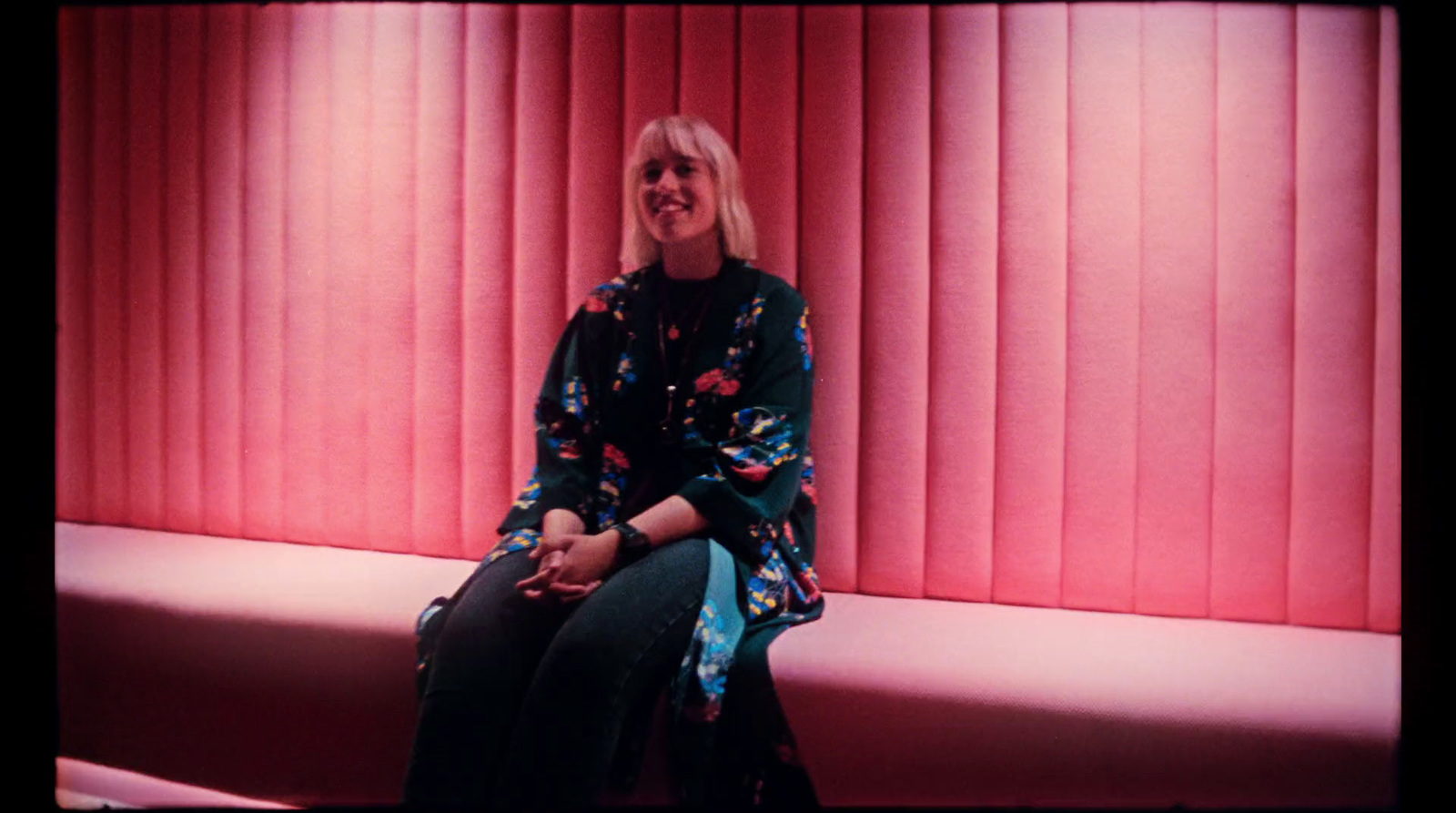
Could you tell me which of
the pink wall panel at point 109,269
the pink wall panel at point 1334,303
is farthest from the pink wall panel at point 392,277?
the pink wall panel at point 1334,303

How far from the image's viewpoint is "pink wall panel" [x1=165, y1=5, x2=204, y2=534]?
1942 mm

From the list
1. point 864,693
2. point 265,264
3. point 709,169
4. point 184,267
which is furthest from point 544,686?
point 184,267

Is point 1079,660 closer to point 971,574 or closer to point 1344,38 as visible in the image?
point 971,574

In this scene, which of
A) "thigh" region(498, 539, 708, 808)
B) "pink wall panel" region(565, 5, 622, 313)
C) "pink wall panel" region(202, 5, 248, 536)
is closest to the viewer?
"thigh" region(498, 539, 708, 808)

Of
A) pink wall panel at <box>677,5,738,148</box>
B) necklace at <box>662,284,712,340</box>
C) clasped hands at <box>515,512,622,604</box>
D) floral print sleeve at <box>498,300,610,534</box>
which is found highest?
pink wall panel at <box>677,5,738,148</box>

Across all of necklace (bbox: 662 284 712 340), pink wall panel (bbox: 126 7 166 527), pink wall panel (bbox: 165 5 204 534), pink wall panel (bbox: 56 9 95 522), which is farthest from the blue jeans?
pink wall panel (bbox: 56 9 95 522)

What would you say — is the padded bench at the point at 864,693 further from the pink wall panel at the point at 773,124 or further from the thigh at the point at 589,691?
the pink wall panel at the point at 773,124

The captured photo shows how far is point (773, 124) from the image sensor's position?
161 centimetres

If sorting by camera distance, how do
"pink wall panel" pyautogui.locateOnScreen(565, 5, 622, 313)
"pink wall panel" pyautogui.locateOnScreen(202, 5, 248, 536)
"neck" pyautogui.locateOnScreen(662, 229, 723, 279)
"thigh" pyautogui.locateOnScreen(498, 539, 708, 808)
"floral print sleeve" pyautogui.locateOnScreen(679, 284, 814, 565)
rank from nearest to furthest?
"thigh" pyautogui.locateOnScreen(498, 539, 708, 808) → "floral print sleeve" pyautogui.locateOnScreen(679, 284, 814, 565) → "neck" pyautogui.locateOnScreen(662, 229, 723, 279) → "pink wall panel" pyautogui.locateOnScreen(565, 5, 622, 313) → "pink wall panel" pyautogui.locateOnScreen(202, 5, 248, 536)

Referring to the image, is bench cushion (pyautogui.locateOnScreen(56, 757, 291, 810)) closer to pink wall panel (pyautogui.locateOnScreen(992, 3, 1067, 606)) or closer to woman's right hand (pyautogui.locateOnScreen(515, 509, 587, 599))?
woman's right hand (pyautogui.locateOnScreen(515, 509, 587, 599))

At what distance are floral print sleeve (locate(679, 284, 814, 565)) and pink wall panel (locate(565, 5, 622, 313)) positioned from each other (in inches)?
17.7

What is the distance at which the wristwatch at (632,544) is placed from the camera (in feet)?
3.99

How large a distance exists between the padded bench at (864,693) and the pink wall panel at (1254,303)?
5.5 inches

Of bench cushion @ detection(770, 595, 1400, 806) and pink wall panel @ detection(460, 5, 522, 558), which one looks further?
pink wall panel @ detection(460, 5, 522, 558)
